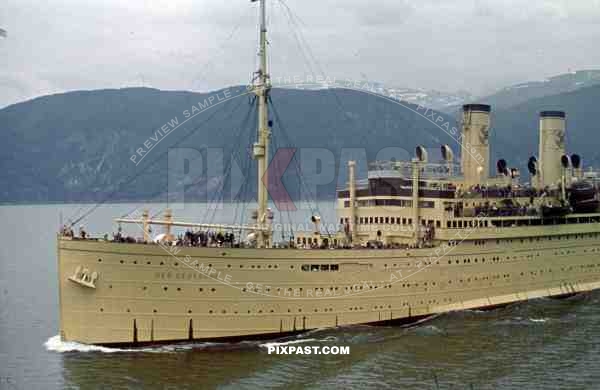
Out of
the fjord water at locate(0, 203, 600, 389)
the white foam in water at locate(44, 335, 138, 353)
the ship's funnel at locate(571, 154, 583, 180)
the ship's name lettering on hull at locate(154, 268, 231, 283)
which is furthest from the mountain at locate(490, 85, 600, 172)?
the white foam in water at locate(44, 335, 138, 353)

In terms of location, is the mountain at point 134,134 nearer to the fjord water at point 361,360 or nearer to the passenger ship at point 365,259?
the passenger ship at point 365,259

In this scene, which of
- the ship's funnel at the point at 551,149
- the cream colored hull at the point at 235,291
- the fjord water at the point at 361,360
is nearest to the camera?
the fjord water at the point at 361,360

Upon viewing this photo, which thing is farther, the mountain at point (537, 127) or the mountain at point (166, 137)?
the mountain at point (537, 127)

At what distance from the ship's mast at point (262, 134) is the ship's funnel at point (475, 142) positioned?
11513mm

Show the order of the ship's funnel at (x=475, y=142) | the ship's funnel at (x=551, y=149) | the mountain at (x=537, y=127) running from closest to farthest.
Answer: the ship's funnel at (x=475, y=142) → the ship's funnel at (x=551, y=149) → the mountain at (x=537, y=127)

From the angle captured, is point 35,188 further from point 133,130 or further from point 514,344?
point 514,344

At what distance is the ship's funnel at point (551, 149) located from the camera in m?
37.4

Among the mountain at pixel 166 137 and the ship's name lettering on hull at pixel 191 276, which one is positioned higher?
the mountain at pixel 166 137

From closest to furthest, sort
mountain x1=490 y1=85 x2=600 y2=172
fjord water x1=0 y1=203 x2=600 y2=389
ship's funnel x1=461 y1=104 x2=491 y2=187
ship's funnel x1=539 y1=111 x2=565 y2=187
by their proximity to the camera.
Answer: fjord water x1=0 y1=203 x2=600 y2=389
ship's funnel x1=461 y1=104 x2=491 y2=187
ship's funnel x1=539 y1=111 x2=565 y2=187
mountain x1=490 y1=85 x2=600 y2=172

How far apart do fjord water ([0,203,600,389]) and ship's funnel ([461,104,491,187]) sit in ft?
23.4

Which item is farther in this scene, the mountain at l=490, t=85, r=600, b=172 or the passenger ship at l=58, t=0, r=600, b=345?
the mountain at l=490, t=85, r=600, b=172

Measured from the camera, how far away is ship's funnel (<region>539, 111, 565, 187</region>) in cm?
3741

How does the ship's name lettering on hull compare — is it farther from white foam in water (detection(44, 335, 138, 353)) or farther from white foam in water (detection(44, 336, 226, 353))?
white foam in water (detection(44, 335, 138, 353))

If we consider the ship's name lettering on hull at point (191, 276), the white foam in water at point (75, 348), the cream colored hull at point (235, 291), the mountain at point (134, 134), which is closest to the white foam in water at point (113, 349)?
the white foam in water at point (75, 348)
